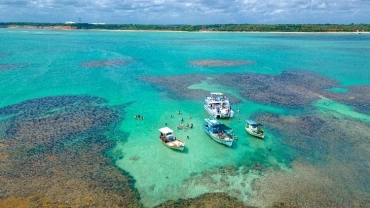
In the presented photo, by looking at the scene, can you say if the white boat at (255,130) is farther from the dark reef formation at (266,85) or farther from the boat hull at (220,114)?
the dark reef formation at (266,85)

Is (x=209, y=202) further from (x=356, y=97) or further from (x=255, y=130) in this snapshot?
(x=356, y=97)

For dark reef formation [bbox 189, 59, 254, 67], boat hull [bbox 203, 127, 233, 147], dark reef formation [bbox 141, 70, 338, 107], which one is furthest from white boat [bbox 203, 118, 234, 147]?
dark reef formation [bbox 189, 59, 254, 67]

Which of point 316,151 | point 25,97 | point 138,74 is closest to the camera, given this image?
point 316,151

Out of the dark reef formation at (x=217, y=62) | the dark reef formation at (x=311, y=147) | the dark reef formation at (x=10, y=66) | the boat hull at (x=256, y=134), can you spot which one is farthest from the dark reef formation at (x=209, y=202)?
the dark reef formation at (x=10, y=66)

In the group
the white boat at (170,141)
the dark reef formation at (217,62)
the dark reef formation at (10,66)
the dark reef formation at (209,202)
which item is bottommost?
the dark reef formation at (209,202)

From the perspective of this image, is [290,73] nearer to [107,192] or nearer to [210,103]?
[210,103]

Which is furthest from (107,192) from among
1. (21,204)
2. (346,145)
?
(346,145)

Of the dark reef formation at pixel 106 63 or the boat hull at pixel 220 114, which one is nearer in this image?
the boat hull at pixel 220 114
